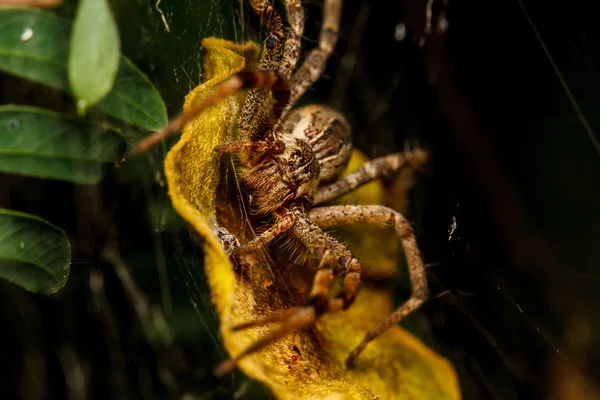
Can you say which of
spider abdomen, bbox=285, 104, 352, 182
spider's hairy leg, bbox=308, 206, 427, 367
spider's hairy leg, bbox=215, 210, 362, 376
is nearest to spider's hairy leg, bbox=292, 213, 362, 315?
spider's hairy leg, bbox=215, 210, 362, 376

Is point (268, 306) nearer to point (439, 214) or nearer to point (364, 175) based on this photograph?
point (364, 175)

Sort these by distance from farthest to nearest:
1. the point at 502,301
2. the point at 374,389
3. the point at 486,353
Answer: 1. the point at 486,353
2. the point at 502,301
3. the point at 374,389

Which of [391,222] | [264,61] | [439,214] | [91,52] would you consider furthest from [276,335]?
[439,214]

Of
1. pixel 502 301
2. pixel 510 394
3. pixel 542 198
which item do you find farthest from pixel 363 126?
pixel 510 394

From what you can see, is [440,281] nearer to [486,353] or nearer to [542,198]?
[486,353]

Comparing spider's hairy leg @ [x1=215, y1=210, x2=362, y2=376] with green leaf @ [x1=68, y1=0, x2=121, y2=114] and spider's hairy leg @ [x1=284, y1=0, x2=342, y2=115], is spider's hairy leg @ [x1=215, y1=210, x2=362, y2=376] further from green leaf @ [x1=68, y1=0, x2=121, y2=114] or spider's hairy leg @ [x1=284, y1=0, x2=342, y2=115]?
spider's hairy leg @ [x1=284, y1=0, x2=342, y2=115]

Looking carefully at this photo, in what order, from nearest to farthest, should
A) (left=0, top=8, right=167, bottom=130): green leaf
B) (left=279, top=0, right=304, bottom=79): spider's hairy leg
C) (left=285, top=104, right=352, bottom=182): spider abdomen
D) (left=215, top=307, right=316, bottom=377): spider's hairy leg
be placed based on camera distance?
(left=215, top=307, right=316, bottom=377): spider's hairy leg < (left=0, top=8, right=167, bottom=130): green leaf < (left=279, top=0, right=304, bottom=79): spider's hairy leg < (left=285, top=104, right=352, bottom=182): spider abdomen
